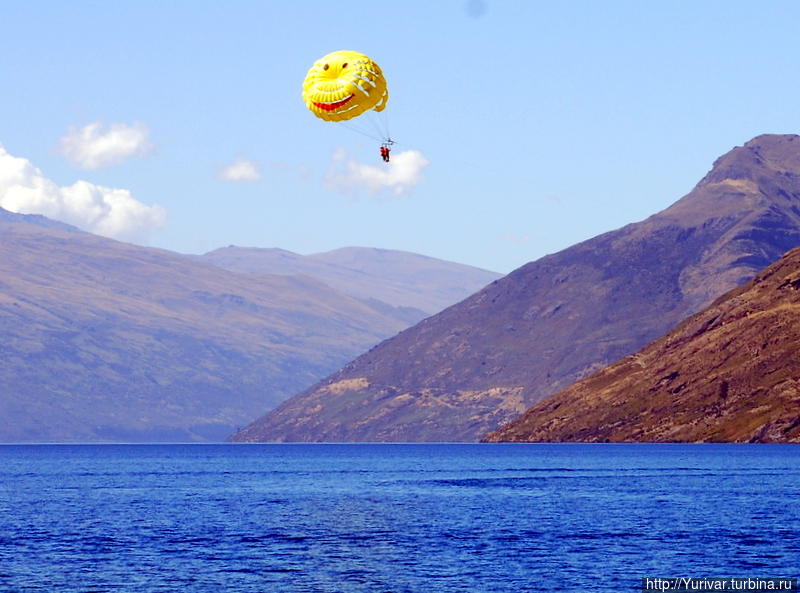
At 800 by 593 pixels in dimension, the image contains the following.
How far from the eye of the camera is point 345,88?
119875 mm

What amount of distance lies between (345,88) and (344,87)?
24cm

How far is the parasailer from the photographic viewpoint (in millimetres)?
120188

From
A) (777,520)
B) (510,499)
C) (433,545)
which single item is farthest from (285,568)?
(510,499)

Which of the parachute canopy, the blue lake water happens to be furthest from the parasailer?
the blue lake water

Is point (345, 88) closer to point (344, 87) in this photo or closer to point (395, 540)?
point (344, 87)

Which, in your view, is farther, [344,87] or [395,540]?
[344,87]

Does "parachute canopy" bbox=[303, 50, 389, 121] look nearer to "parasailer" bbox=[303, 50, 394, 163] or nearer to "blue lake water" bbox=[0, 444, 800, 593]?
"parasailer" bbox=[303, 50, 394, 163]

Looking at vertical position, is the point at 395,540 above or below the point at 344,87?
below

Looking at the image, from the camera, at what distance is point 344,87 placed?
4727 inches

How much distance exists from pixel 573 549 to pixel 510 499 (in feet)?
195

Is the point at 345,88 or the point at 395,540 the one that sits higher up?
the point at 345,88

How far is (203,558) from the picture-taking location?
102 meters

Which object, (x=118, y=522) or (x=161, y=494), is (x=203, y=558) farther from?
(x=161, y=494)

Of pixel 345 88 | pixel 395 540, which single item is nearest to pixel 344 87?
pixel 345 88
